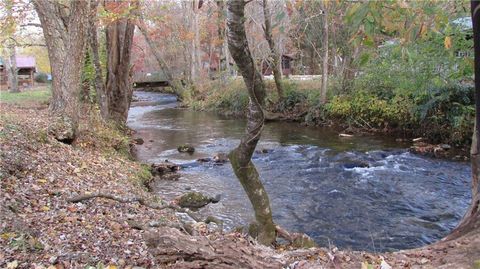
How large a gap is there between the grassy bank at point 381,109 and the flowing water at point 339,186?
1.38 metres

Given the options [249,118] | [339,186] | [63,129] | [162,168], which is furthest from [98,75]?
[249,118]

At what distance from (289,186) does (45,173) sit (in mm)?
5886

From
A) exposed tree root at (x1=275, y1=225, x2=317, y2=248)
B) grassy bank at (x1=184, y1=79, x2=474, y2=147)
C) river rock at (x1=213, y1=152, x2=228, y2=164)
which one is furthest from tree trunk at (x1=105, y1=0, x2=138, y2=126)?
exposed tree root at (x1=275, y1=225, x2=317, y2=248)

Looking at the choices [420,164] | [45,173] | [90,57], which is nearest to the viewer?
[45,173]

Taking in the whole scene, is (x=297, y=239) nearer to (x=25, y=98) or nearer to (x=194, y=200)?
(x=194, y=200)

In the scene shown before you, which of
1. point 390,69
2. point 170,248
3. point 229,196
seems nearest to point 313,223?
point 229,196

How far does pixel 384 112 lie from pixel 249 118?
46.4 feet

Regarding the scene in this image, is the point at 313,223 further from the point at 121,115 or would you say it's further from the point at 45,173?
the point at 121,115

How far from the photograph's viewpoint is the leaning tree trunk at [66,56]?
10086 mm

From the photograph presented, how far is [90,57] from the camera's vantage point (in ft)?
49.2

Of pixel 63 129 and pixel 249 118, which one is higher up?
pixel 249 118

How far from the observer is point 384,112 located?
17625mm

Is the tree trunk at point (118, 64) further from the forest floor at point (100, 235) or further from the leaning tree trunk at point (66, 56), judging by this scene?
the forest floor at point (100, 235)

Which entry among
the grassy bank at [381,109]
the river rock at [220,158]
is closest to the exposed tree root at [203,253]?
the river rock at [220,158]
